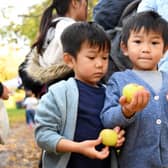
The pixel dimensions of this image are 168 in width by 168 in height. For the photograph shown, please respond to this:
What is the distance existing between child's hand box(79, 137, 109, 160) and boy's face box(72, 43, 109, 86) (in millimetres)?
375

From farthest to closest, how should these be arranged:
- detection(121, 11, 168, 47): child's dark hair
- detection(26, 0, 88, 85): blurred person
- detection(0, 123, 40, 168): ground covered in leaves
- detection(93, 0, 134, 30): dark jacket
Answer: detection(0, 123, 40, 168): ground covered in leaves → detection(93, 0, 134, 30): dark jacket → detection(26, 0, 88, 85): blurred person → detection(121, 11, 168, 47): child's dark hair

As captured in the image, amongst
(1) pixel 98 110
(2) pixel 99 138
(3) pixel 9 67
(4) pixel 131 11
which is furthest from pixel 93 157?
(3) pixel 9 67

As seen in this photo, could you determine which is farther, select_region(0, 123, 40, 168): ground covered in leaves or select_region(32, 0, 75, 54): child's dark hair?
select_region(0, 123, 40, 168): ground covered in leaves

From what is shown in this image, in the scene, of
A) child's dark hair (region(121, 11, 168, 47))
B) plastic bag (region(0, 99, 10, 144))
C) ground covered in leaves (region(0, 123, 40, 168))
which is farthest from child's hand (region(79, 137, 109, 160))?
ground covered in leaves (region(0, 123, 40, 168))

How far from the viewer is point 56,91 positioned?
2.89 metres

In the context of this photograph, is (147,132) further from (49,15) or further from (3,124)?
(3,124)

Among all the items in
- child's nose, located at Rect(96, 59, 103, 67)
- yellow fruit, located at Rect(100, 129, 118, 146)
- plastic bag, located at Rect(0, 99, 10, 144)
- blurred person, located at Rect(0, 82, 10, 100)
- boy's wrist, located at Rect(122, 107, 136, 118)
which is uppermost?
child's nose, located at Rect(96, 59, 103, 67)

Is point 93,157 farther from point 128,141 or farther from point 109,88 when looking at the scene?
point 109,88

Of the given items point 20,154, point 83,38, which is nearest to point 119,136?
point 83,38

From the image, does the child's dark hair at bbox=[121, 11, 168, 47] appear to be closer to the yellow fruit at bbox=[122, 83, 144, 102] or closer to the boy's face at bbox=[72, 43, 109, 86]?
the boy's face at bbox=[72, 43, 109, 86]

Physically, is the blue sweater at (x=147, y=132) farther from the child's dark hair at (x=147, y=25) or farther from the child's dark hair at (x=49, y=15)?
the child's dark hair at (x=49, y=15)

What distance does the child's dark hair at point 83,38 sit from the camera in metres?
2.93

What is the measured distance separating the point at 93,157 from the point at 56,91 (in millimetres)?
407

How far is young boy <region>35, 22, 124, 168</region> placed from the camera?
Answer: 2.84 metres
